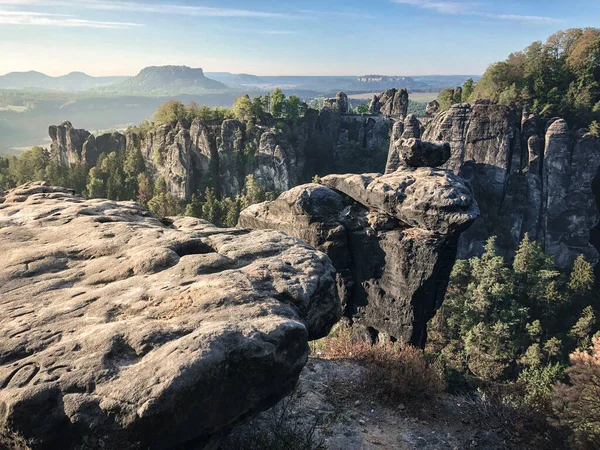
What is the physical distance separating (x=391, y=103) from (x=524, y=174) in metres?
31.3

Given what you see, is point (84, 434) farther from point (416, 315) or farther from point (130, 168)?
point (130, 168)

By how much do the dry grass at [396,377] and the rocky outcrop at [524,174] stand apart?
36388mm

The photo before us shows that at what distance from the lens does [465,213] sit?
45.3ft

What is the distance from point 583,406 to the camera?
38.7 ft

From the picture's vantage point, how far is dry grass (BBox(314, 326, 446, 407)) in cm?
1216

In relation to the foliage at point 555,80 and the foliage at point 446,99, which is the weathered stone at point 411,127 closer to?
the foliage at point 555,80

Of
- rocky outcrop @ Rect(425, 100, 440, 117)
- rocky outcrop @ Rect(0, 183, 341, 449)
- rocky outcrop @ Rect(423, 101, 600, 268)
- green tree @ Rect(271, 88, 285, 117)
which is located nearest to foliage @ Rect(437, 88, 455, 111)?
rocky outcrop @ Rect(425, 100, 440, 117)

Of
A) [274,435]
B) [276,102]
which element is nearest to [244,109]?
[276,102]

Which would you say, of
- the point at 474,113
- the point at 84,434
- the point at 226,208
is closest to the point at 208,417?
the point at 84,434

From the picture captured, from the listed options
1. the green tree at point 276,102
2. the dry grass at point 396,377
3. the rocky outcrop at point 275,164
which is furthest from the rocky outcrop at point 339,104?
the dry grass at point 396,377

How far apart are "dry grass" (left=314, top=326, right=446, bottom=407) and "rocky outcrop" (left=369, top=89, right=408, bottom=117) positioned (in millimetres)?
62359

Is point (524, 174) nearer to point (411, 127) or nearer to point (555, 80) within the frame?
point (555, 80)

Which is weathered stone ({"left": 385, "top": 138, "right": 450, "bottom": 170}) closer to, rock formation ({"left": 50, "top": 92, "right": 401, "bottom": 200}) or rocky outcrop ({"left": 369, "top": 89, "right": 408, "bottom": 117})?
rock formation ({"left": 50, "top": 92, "right": 401, "bottom": 200})

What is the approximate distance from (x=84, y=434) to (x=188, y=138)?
4967 cm
